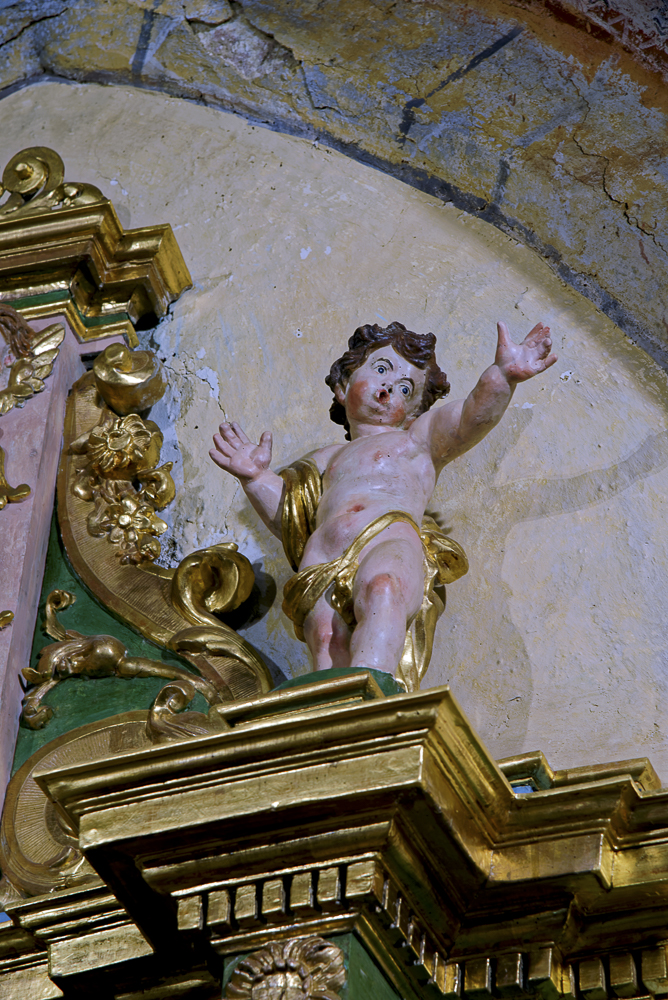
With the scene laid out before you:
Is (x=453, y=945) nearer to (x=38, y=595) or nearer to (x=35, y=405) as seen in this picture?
(x=38, y=595)

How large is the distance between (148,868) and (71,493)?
Result: 4.12 feet

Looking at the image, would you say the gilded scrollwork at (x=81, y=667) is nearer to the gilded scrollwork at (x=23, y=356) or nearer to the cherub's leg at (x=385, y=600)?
the cherub's leg at (x=385, y=600)

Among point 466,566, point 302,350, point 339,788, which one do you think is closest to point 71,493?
point 302,350

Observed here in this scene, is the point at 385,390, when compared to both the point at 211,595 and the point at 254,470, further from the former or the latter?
the point at 211,595

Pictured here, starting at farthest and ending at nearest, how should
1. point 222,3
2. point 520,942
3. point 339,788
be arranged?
point 222,3, point 520,942, point 339,788

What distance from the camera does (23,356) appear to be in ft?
10.3

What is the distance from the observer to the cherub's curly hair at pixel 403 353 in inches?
104

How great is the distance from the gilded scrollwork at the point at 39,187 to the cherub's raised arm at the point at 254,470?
986mm

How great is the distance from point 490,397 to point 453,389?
75cm

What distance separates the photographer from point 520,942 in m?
1.87

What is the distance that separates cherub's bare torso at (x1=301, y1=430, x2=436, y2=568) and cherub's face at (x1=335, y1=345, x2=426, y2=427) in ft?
0.16

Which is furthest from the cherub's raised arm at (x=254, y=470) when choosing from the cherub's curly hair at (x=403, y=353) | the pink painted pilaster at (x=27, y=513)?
the pink painted pilaster at (x=27, y=513)

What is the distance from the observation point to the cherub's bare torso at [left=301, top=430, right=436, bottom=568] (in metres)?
2.34

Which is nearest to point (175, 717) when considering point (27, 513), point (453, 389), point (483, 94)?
point (27, 513)
